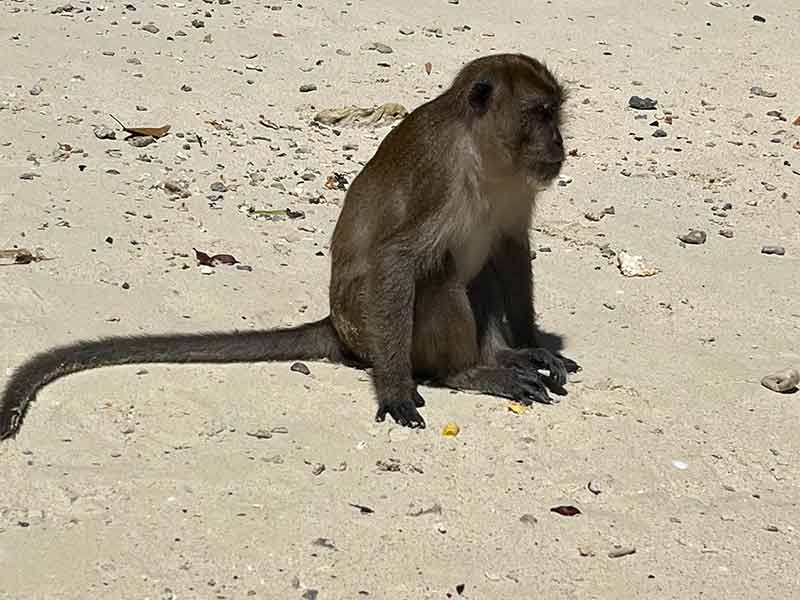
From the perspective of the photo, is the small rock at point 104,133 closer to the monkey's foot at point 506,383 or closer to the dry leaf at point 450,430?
the monkey's foot at point 506,383

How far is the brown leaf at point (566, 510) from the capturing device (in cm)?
524

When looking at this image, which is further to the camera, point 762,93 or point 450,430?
point 762,93

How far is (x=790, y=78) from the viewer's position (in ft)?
36.9

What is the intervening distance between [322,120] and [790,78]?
4.07m

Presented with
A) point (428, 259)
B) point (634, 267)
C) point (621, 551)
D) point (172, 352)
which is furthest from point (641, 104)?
point (621, 551)

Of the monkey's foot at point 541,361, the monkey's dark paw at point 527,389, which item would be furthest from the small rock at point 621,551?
the monkey's foot at point 541,361

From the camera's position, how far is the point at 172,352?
627cm

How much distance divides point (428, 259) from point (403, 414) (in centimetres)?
70

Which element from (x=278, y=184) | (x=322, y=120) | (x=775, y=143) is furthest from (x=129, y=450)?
(x=775, y=143)

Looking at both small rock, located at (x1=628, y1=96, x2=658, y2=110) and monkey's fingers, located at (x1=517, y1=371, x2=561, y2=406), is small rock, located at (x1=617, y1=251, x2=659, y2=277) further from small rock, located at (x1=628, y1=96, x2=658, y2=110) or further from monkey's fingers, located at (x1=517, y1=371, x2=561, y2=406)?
small rock, located at (x1=628, y1=96, x2=658, y2=110)

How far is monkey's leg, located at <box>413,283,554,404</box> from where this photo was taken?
6309 millimetres

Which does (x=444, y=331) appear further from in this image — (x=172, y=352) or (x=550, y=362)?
(x=172, y=352)

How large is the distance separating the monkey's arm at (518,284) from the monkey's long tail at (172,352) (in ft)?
2.86

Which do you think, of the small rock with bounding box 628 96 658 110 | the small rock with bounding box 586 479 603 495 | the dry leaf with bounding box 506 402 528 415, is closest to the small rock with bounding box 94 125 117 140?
the dry leaf with bounding box 506 402 528 415
